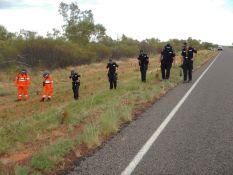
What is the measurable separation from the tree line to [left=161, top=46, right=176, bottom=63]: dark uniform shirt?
7249 mm

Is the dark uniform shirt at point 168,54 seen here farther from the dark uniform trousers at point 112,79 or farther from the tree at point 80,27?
the tree at point 80,27

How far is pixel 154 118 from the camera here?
34.9ft

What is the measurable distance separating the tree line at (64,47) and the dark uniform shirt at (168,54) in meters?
7.25

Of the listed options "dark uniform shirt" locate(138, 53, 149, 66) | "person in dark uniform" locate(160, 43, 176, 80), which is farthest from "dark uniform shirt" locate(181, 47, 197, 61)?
"dark uniform shirt" locate(138, 53, 149, 66)

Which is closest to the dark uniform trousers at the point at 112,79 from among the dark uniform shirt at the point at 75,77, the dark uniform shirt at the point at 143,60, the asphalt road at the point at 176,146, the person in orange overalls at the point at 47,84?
the dark uniform shirt at the point at 75,77

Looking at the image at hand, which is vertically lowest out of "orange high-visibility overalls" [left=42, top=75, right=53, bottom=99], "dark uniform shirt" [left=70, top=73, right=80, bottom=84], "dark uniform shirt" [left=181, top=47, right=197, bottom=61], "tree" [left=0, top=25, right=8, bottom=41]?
"orange high-visibility overalls" [left=42, top=75, right=53, bottom=99]

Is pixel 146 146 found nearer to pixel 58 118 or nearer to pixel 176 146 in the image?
pixel 176 146

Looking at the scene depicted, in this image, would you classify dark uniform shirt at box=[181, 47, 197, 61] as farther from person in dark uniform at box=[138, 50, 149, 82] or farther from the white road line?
the white road line

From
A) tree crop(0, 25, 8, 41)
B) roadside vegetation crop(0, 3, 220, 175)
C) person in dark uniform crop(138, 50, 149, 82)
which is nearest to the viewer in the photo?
roadside vegetation crop(0, 3, 220, 175)

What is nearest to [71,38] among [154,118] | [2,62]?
[2,62]

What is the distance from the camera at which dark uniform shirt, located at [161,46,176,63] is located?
2139 cm

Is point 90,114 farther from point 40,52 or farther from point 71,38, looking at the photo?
point 71,38

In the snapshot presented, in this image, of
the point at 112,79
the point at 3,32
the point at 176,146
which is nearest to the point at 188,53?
the point at 112,79

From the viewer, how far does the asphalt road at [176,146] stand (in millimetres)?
6395
